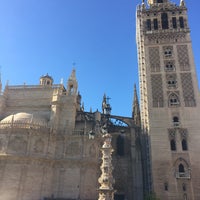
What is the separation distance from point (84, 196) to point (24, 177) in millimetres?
6517

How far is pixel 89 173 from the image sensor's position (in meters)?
27.2

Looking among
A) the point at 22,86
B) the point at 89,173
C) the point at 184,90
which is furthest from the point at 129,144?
the point at 22,86

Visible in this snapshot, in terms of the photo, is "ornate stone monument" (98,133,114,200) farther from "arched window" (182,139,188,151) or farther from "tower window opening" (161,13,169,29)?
"tower window opening" (161,13,169,29)

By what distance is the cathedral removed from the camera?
86.0ft

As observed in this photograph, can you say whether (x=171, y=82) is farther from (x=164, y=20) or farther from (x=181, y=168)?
(x=181, y=168)

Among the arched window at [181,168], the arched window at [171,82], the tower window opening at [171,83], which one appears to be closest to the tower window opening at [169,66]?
the arched window at [171,82]

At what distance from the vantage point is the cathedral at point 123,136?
1032 inches

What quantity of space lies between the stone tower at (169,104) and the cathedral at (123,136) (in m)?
0.10

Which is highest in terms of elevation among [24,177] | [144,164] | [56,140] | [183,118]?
[183,118]

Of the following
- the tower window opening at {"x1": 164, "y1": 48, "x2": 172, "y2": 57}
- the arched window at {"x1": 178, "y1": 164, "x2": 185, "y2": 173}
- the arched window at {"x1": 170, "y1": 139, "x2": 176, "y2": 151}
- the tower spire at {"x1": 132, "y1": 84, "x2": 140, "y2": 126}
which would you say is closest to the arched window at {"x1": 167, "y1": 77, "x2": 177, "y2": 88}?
the tower window opening at {"x1": 164, "y1": 48, "x2": 172, "y2": 57}

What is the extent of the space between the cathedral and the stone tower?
10cm

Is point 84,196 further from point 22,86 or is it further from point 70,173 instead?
point 22,86

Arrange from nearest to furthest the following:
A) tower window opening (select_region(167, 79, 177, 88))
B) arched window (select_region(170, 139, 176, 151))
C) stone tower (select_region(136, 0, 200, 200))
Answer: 1. stone tower (select_region(136, 0, 200, 200))
2. arched window (select_region(170, 139, 176, 151))
3. tower window opening (select_region(167, 79, 177, 88))

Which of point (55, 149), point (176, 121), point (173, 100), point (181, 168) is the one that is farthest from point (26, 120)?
point (181, 168)
